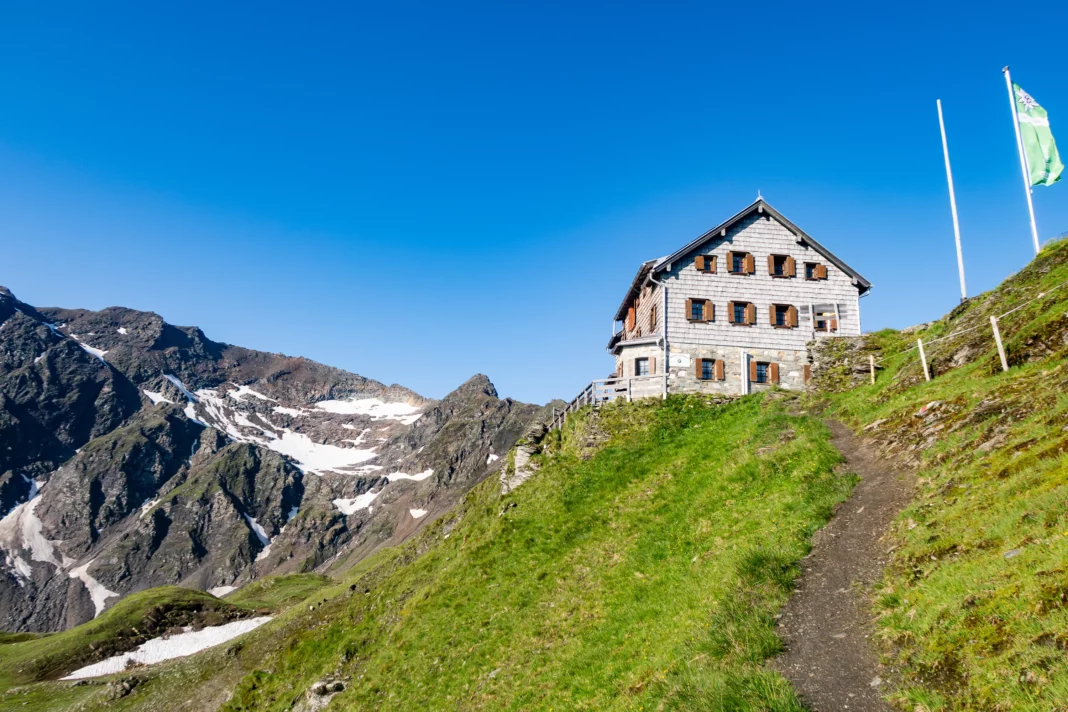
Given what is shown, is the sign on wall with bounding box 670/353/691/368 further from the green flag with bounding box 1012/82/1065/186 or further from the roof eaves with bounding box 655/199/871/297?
the green flag with bounding box 1012/82/1065/186

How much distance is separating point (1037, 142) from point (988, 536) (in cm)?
3425

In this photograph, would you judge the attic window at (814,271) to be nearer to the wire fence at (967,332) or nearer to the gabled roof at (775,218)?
the gabled roof at (775,218)

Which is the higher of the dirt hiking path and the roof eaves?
the roof eaves

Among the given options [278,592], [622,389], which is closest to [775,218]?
[622,389]

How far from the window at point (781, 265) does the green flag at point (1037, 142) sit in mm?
14181

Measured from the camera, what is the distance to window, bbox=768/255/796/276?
1756 inches

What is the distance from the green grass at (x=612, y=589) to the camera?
14453 mm

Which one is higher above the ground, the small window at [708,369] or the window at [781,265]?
the window at [781,265]

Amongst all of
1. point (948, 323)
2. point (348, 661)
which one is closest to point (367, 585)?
point (348, 661)

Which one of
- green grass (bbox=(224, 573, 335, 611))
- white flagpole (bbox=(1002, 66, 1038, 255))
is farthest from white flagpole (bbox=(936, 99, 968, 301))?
green grass (bbox=(224, 573, 335, 611))

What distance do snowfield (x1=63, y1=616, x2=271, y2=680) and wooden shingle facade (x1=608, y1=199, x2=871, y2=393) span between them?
2053 inches

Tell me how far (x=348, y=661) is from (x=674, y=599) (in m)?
19.5

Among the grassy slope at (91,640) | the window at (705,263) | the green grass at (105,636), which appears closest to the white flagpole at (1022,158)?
the window at (705,263)

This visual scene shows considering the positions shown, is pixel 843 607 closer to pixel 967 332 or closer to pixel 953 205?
pixel 967 332
